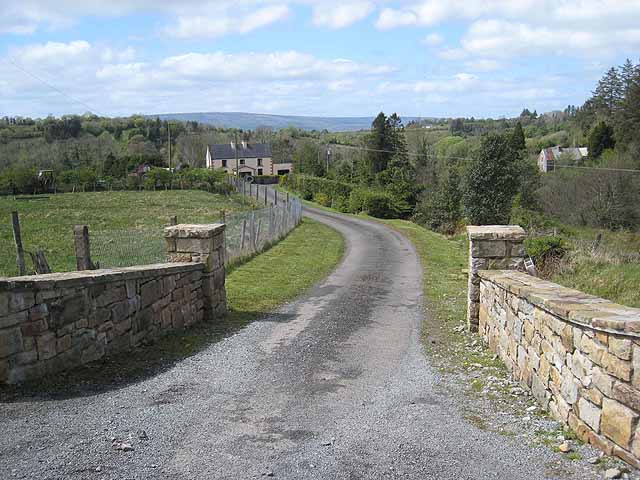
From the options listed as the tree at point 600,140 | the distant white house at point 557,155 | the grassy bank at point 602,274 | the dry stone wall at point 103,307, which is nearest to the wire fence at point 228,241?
the dry stone wall at point 103,307

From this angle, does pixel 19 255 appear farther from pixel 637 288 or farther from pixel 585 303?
pixel 637 288

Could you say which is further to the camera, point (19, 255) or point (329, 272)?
point (329, 272)

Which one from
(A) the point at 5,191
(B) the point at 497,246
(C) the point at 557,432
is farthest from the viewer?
(A) the point at 5,191

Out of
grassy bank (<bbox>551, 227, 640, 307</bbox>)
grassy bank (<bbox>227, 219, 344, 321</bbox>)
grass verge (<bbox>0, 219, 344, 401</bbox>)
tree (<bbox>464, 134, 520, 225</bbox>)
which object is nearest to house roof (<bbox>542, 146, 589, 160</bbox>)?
tree (<bbox>464, 134, 520, 225</bbox>)

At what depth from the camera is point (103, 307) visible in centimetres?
645

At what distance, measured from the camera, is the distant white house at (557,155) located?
60.9m

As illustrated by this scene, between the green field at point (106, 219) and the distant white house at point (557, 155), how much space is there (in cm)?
3361

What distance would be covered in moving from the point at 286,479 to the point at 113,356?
11.6 feet

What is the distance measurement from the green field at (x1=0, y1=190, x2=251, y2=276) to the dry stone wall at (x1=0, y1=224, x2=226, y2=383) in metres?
4.03

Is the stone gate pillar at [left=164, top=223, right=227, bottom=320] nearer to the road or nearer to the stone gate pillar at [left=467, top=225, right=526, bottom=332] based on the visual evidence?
the road

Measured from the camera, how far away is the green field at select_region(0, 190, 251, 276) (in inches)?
599

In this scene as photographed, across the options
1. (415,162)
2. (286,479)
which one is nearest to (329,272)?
(286,479)

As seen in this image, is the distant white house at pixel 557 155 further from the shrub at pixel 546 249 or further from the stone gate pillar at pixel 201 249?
the stone gate pillar at pixel 201 249

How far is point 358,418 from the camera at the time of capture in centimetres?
495
